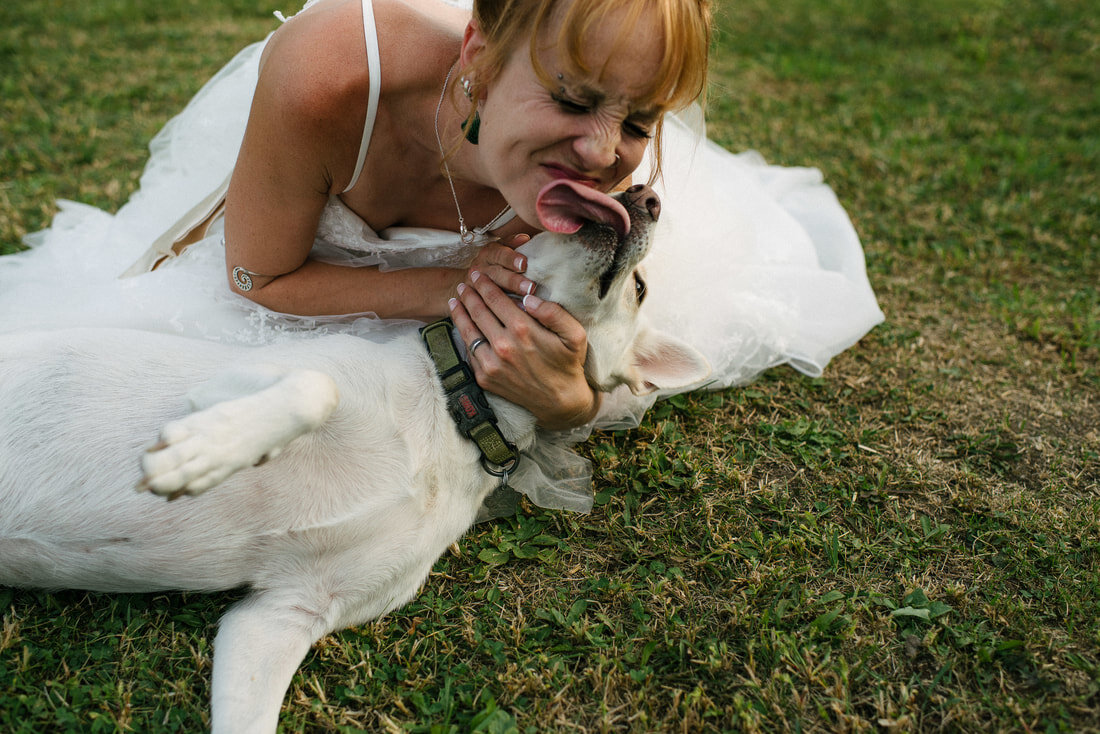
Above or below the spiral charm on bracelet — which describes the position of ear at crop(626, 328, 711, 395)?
below

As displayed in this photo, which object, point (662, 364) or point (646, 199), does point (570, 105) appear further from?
point (662, 364)

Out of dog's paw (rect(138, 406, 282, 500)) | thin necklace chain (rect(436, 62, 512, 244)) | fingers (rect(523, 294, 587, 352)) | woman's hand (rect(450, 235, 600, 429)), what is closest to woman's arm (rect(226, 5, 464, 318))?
thin necklace chain (rect(436, 62, 512, 244))

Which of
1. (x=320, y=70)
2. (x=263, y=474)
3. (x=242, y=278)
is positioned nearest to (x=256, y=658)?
(x=263, y=474)

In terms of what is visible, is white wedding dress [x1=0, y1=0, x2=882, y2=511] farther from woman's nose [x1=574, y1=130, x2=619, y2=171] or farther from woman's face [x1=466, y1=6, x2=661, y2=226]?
woman's nose [x1=574, y1=130, x2=619, y2=171]

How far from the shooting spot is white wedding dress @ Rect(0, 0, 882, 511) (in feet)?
9.05

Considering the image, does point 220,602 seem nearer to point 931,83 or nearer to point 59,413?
point 59,413

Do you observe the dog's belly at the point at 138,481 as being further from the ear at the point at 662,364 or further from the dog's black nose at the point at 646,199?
the dog's black nose at the point at 646,199

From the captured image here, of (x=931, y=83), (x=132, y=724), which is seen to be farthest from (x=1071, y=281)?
(x=132, y=724)

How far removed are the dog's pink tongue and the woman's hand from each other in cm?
29

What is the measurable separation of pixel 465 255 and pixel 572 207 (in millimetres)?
893

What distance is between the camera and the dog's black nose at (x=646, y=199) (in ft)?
7.64

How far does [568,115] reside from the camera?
2049mm

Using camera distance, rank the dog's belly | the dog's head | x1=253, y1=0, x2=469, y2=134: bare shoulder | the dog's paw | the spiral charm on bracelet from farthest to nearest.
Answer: the spiral charm on bracelet
x1=253, y1=0, x2=469, y2=134: bare shoulder
the dog's head
the dog's belly
the dog's paw

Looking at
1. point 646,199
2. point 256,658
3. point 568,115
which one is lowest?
point 256,658
